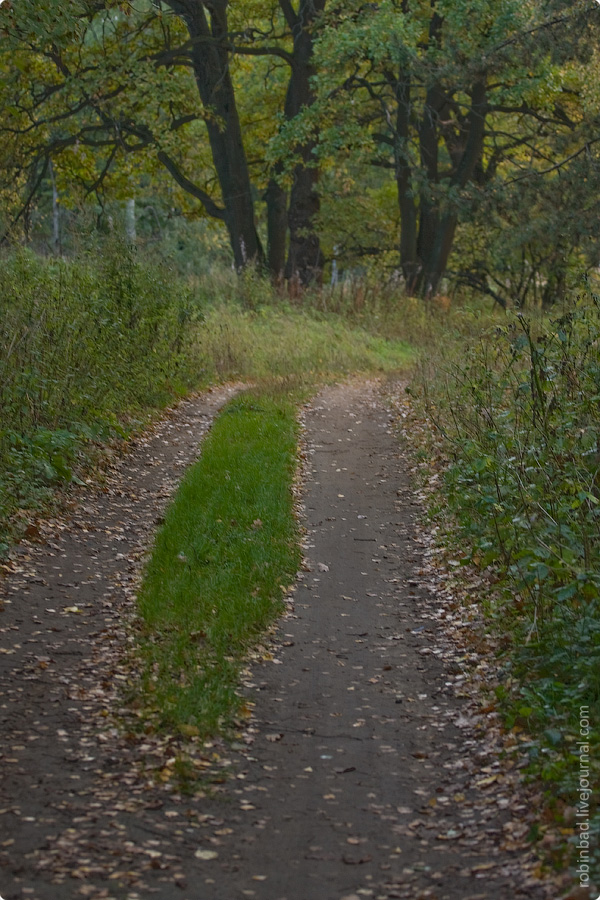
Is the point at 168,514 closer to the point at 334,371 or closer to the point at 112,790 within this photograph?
the point at 112,790

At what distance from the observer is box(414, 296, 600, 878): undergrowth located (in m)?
4.82

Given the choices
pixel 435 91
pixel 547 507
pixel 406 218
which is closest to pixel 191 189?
pixel 406 218

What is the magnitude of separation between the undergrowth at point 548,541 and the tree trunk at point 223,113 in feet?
49.3

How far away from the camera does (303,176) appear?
995 inches

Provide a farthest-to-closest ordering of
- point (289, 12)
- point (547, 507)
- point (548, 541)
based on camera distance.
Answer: point (289, 12), point (547, 507), point (548, 541)

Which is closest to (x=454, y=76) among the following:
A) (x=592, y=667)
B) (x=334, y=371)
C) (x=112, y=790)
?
(x=334, y=371)

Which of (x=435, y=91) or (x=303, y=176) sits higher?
(x=435, y=91)

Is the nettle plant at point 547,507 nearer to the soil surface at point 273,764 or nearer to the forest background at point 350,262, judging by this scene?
the forest background at point 350,262

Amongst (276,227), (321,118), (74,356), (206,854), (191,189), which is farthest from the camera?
(276,227)

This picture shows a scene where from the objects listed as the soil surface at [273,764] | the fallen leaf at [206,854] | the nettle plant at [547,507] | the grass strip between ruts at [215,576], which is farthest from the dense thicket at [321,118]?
the fallen leaf at [206,854]

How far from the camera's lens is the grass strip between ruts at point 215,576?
5.51 meters

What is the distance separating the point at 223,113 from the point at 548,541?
19985 mm

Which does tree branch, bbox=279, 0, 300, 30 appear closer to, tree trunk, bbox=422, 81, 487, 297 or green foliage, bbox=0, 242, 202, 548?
tree trunk, bbox=422, 81, 487, 297

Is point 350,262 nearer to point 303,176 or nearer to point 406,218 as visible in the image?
point 406,218
